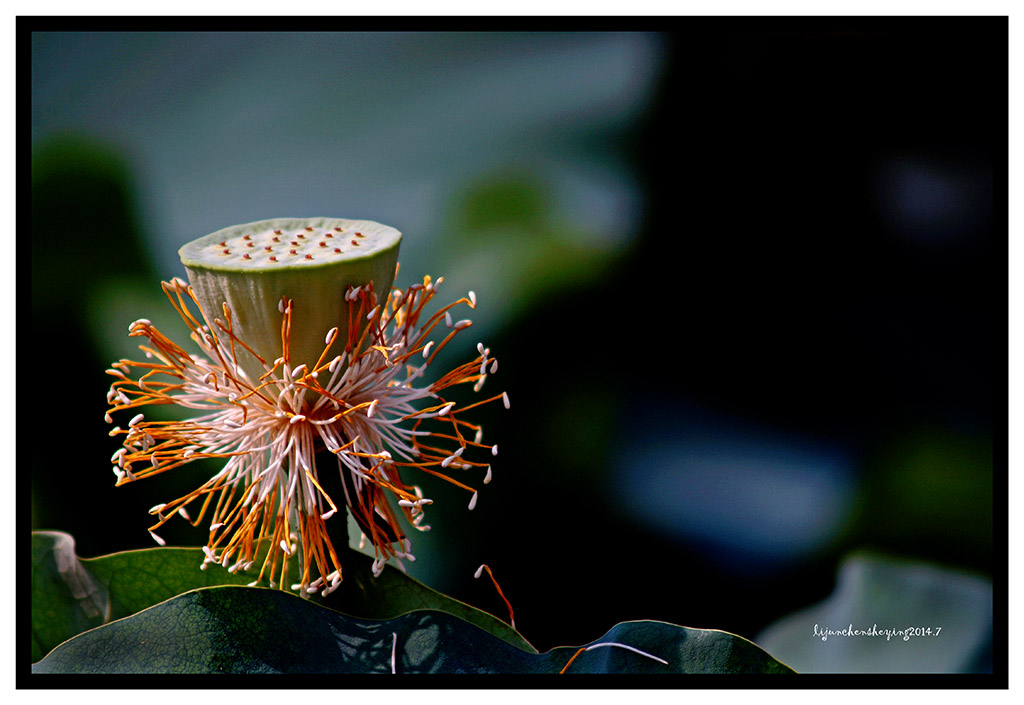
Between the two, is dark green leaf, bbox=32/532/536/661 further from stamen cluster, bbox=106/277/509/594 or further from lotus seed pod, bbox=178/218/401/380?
lotus seed pod, bbox=178/218/401/380

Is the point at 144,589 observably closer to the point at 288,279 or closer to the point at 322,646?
the point at 322,646

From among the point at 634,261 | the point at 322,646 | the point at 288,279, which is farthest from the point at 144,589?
the point at 634,261

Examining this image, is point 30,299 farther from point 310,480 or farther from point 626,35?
point 626,35

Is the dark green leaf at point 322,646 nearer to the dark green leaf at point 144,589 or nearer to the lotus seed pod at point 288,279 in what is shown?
the dark green leaf at point 144,589

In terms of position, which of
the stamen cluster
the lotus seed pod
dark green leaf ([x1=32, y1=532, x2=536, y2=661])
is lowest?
dark green leaf ([x1=32, y1=532, x2=536, y2=661])

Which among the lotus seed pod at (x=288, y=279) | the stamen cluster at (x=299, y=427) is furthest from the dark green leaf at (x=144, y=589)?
the lotus seed pod at (x=288, y=279)

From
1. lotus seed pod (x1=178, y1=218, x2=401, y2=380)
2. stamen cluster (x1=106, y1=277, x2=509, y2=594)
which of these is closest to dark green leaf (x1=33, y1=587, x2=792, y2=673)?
stamen cluster (x1=106, y1=277, x2=509, y2=594)
